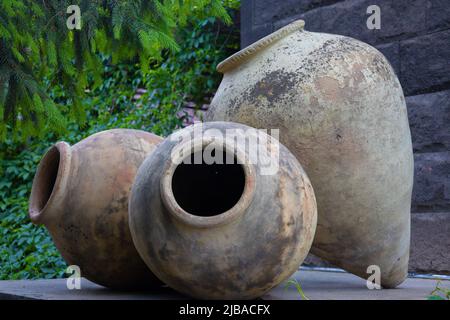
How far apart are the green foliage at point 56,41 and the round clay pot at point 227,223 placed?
141 centimetres

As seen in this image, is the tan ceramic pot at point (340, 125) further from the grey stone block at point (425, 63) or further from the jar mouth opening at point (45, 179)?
the grey stone block at point (425, 63)

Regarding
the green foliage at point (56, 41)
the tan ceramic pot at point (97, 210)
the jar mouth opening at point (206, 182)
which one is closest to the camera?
the jar mouth opening at point (206, 182)

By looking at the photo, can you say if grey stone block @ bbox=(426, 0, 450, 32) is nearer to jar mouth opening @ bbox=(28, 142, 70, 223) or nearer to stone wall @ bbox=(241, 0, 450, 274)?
stone wall @ bbox=(241, 0, 450, 274)

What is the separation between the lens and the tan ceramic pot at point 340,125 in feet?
9.04

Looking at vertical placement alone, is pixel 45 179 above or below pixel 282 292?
above

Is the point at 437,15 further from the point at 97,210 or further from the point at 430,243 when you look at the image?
the point at 97,210

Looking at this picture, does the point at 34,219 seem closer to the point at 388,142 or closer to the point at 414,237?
the point at 388,142

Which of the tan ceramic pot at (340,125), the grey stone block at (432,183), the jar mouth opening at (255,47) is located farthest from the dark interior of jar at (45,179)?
the grey stone block at (432,183)

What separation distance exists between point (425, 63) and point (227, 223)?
227 centimetres

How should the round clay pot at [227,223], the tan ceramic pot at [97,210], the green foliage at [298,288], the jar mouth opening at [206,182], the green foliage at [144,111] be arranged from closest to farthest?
1. the round clay pot at [227,223]
2. the jar mouth opening at [206,182]
3. the green foliage at [298,288]
4. the tan ceramic pot at [97,210]
5. the green foliage at [144,111]

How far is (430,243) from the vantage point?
3.93 meters

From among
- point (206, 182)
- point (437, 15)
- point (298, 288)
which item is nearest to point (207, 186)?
point (206, 182)

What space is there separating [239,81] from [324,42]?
40cm
